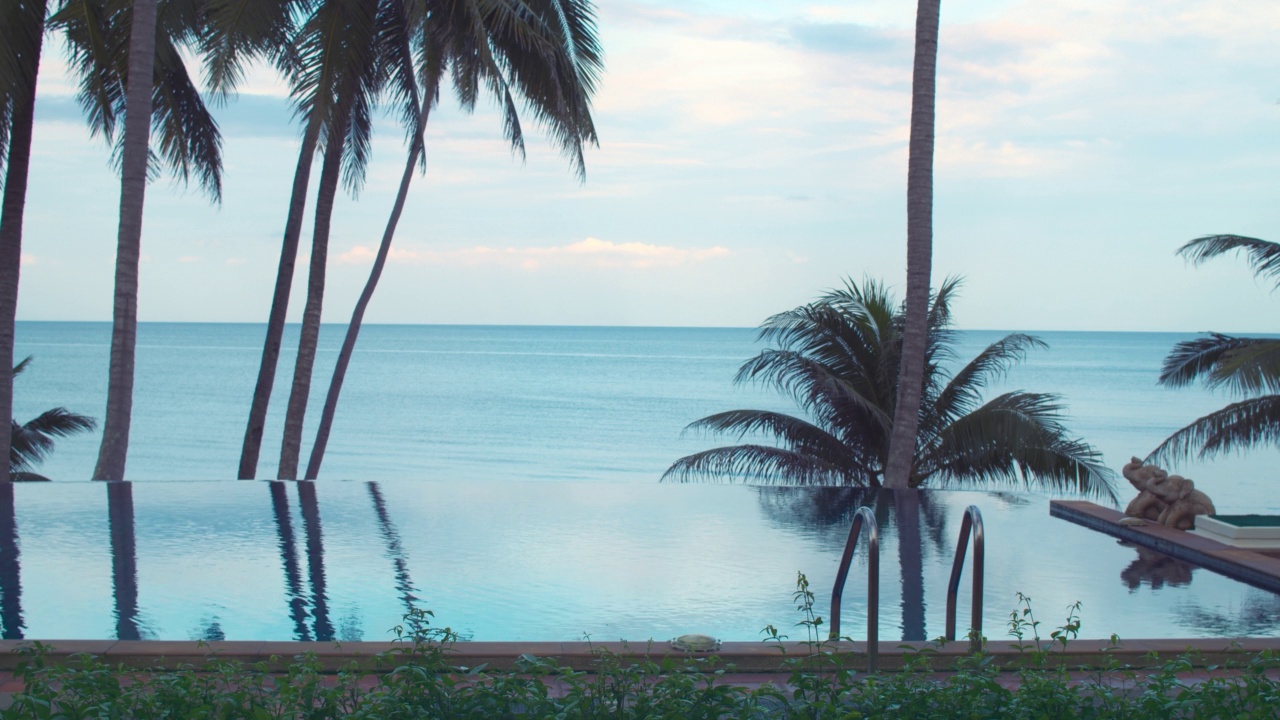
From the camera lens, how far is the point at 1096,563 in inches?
281

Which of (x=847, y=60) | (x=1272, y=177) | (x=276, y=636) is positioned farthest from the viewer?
(x=1272, y=177)

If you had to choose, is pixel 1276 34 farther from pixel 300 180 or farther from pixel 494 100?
pixel 300 180

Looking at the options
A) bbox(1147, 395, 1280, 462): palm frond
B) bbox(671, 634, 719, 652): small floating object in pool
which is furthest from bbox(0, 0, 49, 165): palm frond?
bbox(1147, 395, 1280, 462): palm frond

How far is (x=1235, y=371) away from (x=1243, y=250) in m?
1.89

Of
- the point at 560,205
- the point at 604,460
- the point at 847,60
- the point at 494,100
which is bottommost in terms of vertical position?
the point at 604,460

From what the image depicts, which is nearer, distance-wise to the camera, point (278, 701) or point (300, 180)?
point (278, 701)

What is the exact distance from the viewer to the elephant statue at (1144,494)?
7.81 m

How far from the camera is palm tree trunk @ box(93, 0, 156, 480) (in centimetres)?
890

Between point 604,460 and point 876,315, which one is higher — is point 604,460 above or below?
below

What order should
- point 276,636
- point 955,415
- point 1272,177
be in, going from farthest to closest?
1. point 1272,177
2. point 955,415
3. point 276,636

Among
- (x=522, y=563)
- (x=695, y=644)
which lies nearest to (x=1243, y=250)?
(x=522, y=563)

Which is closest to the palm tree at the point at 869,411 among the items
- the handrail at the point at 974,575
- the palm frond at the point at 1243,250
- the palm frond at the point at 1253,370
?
the palm frond at the point at 1253,370

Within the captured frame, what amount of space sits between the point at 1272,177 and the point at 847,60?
53.2 feet

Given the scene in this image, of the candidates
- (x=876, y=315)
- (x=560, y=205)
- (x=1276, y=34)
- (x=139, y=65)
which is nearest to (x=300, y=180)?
(x=139, y=65)
